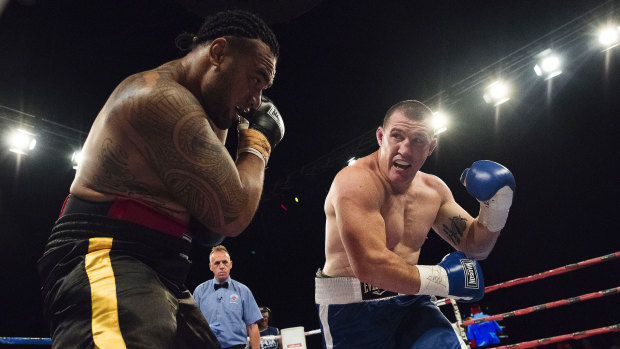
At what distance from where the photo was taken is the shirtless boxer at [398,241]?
1.58m

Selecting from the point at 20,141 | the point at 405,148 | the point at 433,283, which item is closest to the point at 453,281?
the point at 433,283

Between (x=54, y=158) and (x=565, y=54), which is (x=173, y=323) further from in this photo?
(x=54, y=158)

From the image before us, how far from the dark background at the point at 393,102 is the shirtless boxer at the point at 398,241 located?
212 cm

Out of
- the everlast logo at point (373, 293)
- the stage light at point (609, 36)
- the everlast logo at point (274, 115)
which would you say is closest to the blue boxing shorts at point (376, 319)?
the everlast logo at point (373, 293)

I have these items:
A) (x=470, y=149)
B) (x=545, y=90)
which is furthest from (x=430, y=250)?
(x=545, y=90)

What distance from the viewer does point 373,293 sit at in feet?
5.50

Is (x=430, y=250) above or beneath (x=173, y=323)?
above

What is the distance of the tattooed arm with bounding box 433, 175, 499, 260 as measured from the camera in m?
1.93

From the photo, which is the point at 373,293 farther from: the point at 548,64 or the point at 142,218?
the point at 548,64

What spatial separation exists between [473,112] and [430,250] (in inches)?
135

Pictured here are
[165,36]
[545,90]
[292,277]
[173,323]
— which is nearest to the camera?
[173,323]

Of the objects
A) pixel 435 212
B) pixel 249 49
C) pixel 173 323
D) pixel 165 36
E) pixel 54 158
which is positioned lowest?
pixel 173 323

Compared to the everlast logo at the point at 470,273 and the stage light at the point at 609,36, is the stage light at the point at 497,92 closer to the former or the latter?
the stage light at the point at 609,36

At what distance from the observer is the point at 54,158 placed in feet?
20.4
